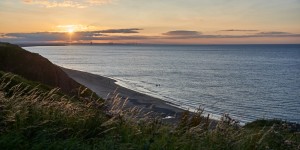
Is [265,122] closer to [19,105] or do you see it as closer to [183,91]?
[19,105]

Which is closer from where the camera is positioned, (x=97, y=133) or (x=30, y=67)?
(x=97, y=133)

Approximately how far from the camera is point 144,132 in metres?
8.90

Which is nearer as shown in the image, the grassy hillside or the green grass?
the green grass

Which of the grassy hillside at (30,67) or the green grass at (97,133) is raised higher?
the green grass at (97,133)

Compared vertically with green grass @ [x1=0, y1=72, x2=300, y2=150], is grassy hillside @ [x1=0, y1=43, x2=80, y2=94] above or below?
below

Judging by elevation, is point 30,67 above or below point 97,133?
below

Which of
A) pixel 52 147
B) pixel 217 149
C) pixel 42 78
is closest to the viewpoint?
pixel 52 147

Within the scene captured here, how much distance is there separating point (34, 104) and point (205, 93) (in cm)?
5761

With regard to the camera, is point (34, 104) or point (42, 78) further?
point (42, 78)

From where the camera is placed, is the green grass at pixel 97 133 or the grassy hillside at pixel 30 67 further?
the grassy hillside at pixel 30 67

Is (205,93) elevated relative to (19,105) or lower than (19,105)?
lower

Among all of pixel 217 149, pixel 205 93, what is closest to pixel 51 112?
pixel 217 149

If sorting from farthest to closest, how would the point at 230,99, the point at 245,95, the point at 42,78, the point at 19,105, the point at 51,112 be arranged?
1. the point at 245,95
2. the point at 230,99
3. the point at 42,78
4. the point at 51,112
5. the point at 19,105

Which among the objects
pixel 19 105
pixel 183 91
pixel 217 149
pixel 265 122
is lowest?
pixel 183 91
